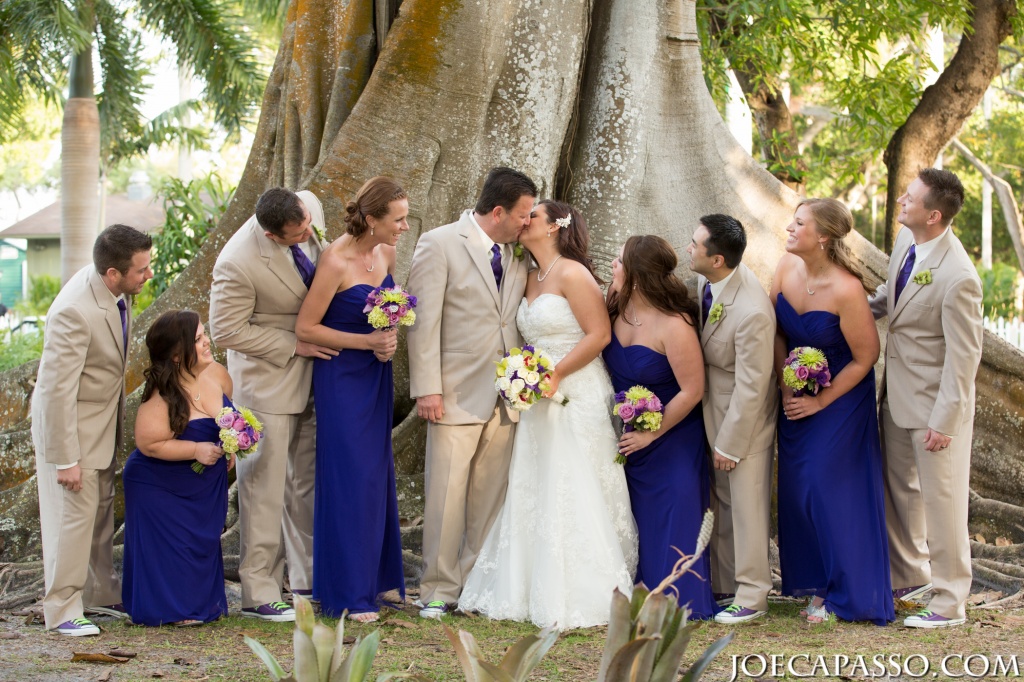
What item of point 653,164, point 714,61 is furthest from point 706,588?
point 714,61

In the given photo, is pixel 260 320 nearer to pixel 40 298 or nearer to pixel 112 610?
pixel 112 610

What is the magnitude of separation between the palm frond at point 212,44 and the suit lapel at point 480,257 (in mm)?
13632

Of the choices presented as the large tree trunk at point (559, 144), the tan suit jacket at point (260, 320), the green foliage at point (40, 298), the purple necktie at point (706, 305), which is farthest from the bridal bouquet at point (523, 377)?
the green foliage at point (40, 298)

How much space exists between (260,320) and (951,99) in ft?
28.4

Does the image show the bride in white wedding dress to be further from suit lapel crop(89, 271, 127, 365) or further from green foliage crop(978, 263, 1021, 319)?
green foliage crop(978, 263, 1021, 319)

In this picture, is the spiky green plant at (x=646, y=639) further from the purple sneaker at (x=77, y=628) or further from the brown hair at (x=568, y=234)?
the purple sneaker at (x=77, y=628)

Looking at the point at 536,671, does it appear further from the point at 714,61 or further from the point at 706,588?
the point at 714,61

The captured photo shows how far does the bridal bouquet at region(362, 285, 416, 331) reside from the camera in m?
5.46

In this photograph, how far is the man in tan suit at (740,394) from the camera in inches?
217

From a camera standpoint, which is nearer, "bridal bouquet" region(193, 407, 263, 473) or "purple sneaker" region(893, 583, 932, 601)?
"bridal bouquet" region(193, 407, 263, 473)

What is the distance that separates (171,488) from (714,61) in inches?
317

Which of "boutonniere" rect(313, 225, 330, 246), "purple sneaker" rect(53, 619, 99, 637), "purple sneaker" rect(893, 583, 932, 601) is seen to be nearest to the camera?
"purple sneaker" rect(53, 619, 99, 637)

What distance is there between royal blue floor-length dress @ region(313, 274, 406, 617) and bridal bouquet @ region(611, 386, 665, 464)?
1274mm

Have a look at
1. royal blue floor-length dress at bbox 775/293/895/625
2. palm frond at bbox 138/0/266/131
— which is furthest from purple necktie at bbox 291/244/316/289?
palm frond at bbox 138/0/266/131
